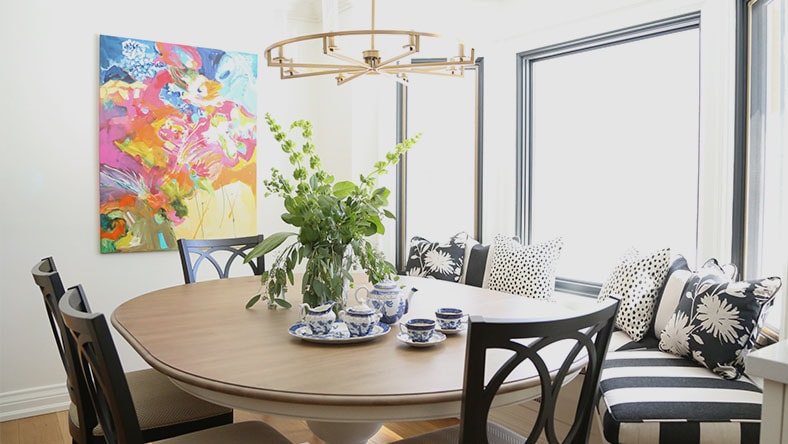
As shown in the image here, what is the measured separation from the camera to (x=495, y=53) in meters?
3.94

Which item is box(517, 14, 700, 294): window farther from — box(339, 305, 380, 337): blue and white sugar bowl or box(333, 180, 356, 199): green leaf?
box(339, 305, 380, 337): blue and white sugar bowl

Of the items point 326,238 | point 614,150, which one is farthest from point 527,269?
point 326,238

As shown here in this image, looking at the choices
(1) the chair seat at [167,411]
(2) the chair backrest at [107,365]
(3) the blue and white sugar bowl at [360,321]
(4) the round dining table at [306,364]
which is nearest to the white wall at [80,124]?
(4) the round dining table at [306,364]

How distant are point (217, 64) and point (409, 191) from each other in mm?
1547

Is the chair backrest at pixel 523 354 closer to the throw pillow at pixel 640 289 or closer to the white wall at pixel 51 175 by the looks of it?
the throw pillow at pixel 640 289

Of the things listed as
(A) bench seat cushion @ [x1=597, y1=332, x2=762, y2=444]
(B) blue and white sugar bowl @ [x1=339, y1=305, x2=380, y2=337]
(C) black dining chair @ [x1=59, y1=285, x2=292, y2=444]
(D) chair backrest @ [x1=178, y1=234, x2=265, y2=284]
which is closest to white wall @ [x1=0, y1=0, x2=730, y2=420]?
(D) chair backrest @ [x1=178, y1=234, x2=265, y2=284]

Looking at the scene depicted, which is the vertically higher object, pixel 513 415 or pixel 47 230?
pixel 47 230

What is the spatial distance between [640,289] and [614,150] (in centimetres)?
104

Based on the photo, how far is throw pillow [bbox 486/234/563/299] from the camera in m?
3.38

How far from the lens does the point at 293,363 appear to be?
5.14 feet

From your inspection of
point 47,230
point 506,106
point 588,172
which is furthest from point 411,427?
point 47,230

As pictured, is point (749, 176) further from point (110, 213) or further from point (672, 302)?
point (110, 213)

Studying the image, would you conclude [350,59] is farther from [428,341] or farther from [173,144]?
[173,144]

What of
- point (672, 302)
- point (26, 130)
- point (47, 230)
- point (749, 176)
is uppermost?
point (26, 130)
